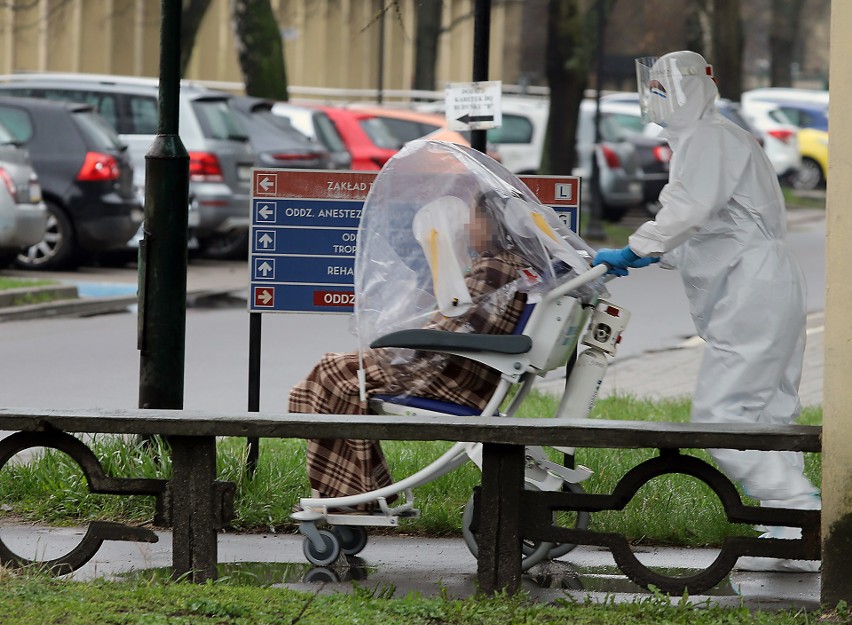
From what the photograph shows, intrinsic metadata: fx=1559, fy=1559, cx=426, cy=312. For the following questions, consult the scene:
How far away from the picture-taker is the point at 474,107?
9156 millimetres

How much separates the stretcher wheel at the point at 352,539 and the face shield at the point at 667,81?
191cm

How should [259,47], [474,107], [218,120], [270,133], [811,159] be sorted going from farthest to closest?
[811,159]
[259,47]
[270,133]
[218,120]
[474,107]

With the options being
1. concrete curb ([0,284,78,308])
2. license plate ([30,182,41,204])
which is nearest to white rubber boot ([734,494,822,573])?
concrete curb ([0,284,78,308])

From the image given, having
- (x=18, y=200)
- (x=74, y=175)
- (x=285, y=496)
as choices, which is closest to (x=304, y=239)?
(x=285, y=496)

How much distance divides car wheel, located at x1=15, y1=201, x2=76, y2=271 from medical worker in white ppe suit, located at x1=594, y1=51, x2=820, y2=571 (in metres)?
11.3

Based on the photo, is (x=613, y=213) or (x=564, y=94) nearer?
(x=564, y=94)

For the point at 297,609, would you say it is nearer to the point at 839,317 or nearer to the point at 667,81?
the point at 839,317

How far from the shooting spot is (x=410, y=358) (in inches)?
220

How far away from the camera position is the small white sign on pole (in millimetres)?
9042

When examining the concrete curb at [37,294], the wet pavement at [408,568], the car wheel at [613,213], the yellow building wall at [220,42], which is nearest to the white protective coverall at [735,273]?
the wet pavement at [408,568]

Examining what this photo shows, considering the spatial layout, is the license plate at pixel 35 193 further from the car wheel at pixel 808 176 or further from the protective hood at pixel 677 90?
the car wheel at pixel 808 176

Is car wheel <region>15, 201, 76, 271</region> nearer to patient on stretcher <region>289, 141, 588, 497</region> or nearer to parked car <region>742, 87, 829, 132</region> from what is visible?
patient on stretcher <region>289, 141, 588, 497</region>

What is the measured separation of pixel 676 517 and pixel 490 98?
11.5 ft

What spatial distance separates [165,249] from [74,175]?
32.3 feet
